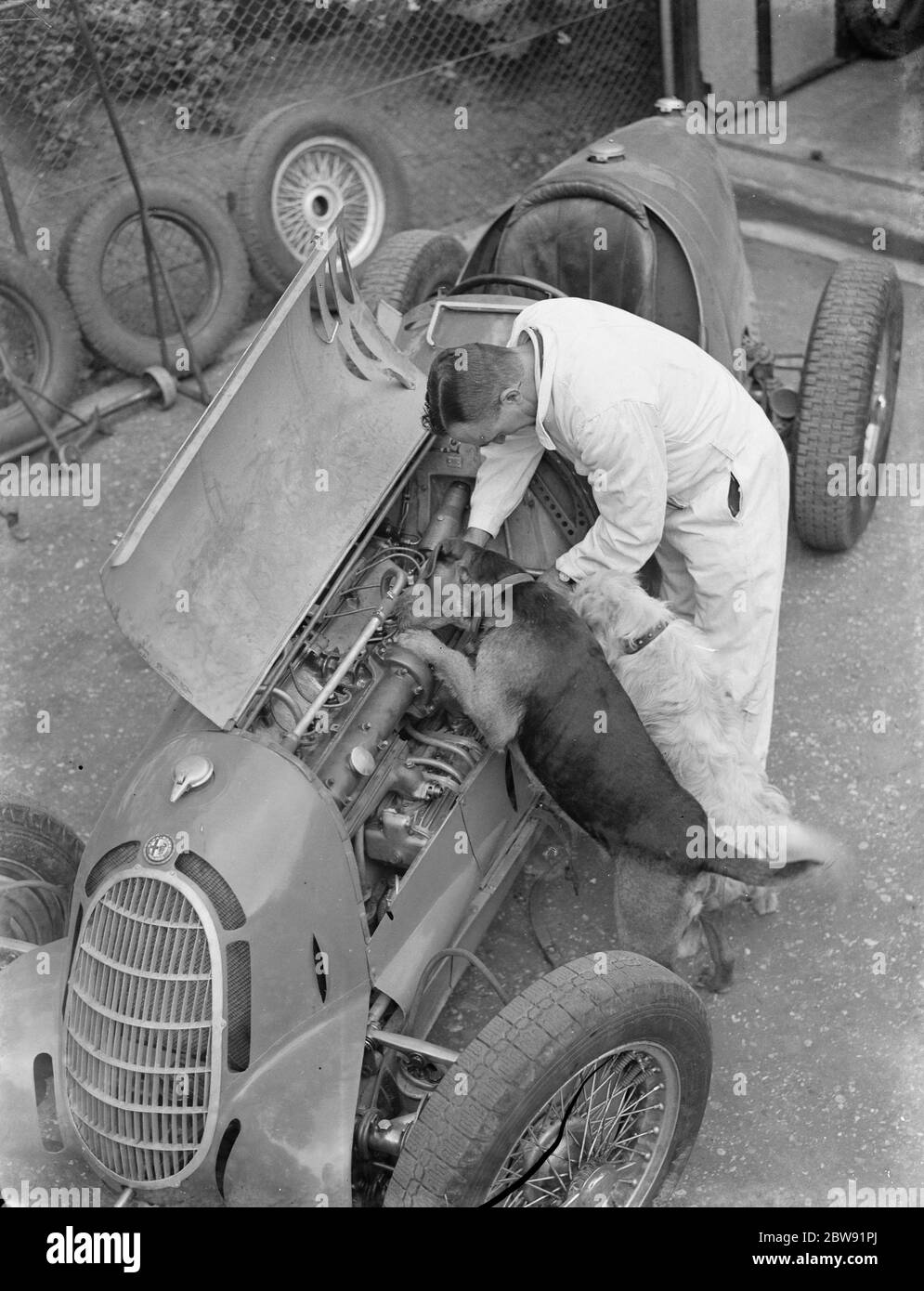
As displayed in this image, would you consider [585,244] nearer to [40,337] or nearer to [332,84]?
[40,337]

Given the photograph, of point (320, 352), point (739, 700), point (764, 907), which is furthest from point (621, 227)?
point (764, 907)

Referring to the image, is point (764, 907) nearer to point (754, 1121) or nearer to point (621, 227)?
point (754, 1121)

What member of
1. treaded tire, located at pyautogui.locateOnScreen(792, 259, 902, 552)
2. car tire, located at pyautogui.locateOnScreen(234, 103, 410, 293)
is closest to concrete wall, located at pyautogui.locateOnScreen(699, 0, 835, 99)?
car tire, located at pyautogui.locateOnScreen(234, 103, 410, 293)

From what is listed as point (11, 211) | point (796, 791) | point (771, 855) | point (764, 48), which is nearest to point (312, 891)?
point (771, 855)

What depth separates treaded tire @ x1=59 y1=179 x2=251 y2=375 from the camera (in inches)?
302

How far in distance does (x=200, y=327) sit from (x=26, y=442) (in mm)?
1241

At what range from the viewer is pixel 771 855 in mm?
4199

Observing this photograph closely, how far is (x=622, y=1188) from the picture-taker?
159 inches

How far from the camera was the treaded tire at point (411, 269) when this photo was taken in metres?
6.38
